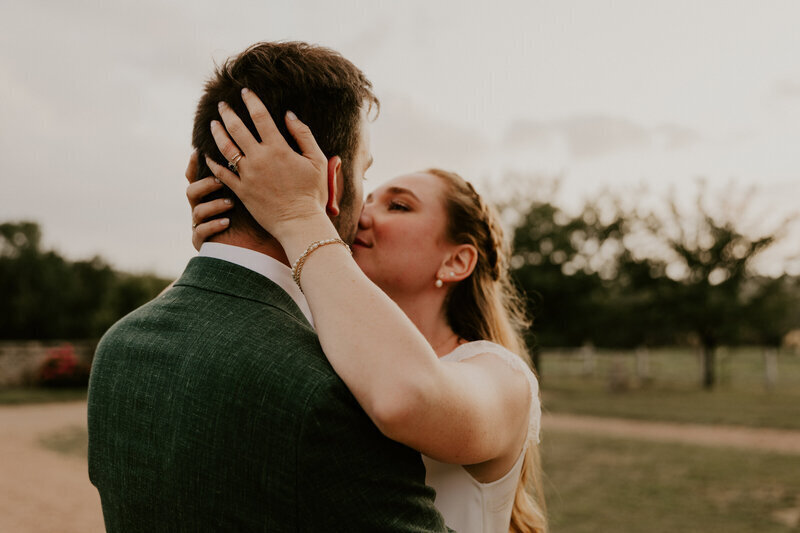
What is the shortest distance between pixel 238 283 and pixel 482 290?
1795 millimetres

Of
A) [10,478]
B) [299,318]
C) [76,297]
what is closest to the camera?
[299,318]

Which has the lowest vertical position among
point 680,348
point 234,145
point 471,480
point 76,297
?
point 680,348

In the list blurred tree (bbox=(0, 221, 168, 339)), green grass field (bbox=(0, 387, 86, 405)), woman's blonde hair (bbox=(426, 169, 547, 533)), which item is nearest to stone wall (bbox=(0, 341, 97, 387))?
green grass field (bbox=(0, 387, 86, 405))

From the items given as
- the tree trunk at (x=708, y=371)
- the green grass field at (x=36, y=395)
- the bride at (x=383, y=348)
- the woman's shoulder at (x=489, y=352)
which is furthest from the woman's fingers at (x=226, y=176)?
the tree trunk at (x=708, y=371)

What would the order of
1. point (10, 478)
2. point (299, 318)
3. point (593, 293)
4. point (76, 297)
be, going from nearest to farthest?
point (299, 318)
point (10, 478)
point (76, 297)
point (593, 293)

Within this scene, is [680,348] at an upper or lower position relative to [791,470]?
lower

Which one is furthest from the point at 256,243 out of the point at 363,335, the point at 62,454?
the point at 62,454

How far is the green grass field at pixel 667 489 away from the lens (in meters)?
7.89

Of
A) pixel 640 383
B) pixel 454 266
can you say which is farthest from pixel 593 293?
pixel 454 266

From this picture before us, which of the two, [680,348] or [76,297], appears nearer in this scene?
[76,297]

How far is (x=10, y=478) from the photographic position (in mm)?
10531

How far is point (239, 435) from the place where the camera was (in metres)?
1.35

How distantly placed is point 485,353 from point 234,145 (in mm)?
1180

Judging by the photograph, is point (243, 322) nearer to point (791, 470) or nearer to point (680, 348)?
point (791, 470)
